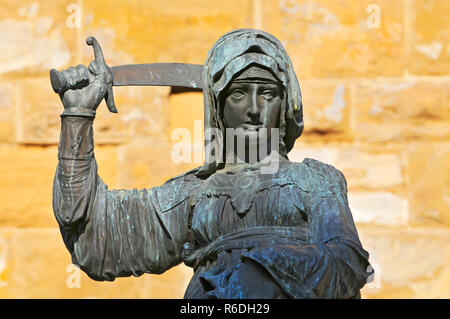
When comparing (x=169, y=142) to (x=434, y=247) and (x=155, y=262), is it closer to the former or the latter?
(x=434, y=247)

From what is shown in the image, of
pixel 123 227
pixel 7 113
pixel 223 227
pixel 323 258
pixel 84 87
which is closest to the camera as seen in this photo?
pixel 323 258

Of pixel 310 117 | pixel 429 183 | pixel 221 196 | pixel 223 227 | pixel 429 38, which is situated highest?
pixel 429 38

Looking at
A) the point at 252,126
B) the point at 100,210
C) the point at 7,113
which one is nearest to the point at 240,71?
the point at 252,126

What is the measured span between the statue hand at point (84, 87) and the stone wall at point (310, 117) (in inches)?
112

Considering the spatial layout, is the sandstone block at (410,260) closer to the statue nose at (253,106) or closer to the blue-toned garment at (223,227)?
the blue-toned garment at (223,227)

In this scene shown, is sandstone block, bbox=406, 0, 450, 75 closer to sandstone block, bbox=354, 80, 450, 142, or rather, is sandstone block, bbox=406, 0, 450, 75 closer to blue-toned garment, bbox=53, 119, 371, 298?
sandstone block, bbox=354, 80, 450, 142

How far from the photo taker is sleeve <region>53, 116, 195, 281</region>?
17.4 ft

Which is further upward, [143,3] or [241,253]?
[143,3]

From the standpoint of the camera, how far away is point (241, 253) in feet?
16.1

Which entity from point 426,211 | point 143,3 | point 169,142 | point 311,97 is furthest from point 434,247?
point 143,3

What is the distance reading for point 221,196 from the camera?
5.25 metres

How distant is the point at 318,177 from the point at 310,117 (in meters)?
2.95

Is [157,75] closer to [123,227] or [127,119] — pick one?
[123,227]
